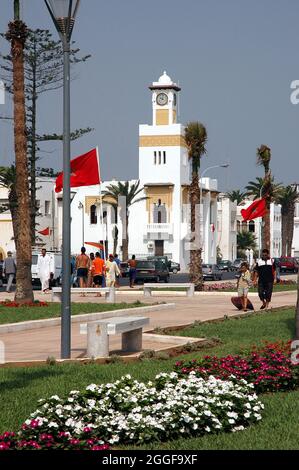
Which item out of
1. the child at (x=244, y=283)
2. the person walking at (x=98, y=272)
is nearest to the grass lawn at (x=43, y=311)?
the child at (x=244, y=283)

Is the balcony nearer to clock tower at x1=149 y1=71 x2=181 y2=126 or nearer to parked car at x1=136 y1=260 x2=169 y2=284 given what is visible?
clock tower at x1=149 y1=71 x2=181 y2=126

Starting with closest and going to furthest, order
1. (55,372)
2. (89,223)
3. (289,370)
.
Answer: (289,370) < (55,372) < (89,223)

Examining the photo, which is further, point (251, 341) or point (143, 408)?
point (251, 341)

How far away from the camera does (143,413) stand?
9453 millimetres

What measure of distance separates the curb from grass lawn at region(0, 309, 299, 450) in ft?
10.8

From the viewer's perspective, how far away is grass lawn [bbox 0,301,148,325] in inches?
916

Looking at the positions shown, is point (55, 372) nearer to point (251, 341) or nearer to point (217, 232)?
point (251, 341)

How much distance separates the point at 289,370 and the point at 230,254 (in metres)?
115

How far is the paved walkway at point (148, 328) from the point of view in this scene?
17328 mm

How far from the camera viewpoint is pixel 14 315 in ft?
79.1

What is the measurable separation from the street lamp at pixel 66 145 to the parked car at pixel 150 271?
4713cm

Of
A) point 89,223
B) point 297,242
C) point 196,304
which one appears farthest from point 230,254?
point 196,304
